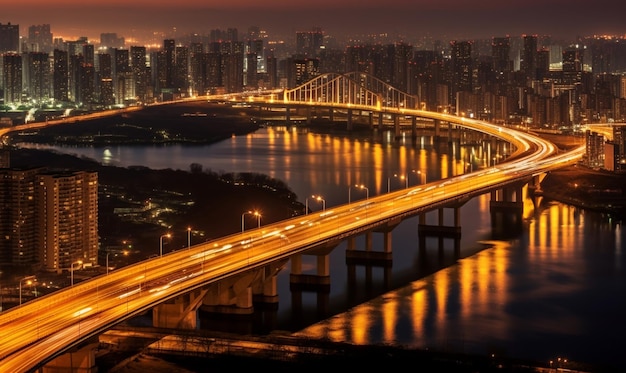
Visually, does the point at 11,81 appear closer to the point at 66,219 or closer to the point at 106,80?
the point at 106,80

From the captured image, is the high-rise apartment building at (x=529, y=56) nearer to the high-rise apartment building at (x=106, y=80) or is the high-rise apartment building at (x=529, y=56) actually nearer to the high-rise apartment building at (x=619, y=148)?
the high-rise apartment building at (x=106, y=80)

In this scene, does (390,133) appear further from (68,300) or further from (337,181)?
(68,300)

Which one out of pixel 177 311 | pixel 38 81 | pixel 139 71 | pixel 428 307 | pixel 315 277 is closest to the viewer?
pixel 177 311

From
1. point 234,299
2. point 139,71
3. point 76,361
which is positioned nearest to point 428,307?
point 234,299

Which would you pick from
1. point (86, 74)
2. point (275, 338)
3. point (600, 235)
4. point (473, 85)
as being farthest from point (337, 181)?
point (86, 74)

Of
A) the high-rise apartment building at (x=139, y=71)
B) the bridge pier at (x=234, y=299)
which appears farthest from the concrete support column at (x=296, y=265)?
the high-rise apartment building at (x=139, y=71)

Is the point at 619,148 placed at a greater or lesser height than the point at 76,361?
greater
